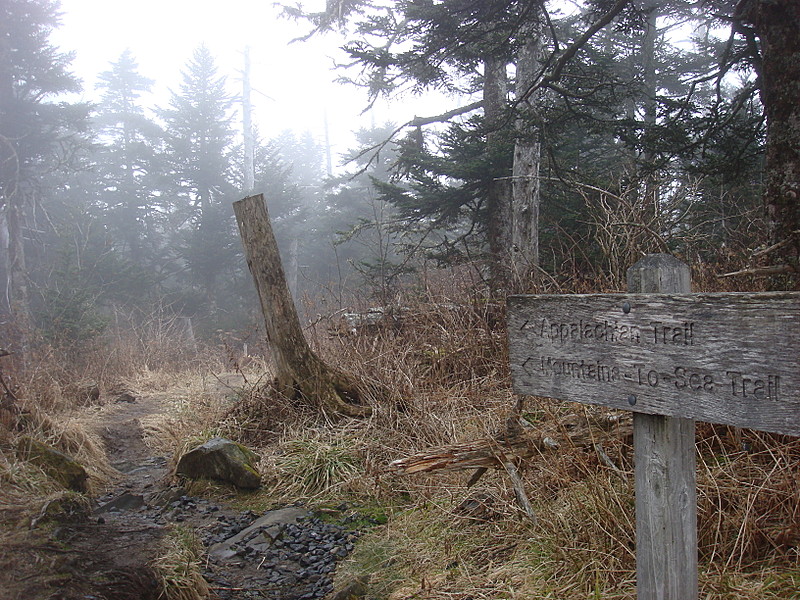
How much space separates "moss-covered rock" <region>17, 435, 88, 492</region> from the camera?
5.11 metres

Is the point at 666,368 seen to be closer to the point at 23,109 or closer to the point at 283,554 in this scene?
the point at 283,554

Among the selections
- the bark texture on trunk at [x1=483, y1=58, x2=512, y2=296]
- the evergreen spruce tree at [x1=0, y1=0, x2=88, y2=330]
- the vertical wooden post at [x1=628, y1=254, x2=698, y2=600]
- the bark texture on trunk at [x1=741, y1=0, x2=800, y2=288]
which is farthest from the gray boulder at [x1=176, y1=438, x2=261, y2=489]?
the evergreen spruce tree at [x1=0, y1=0, x2=88, y2=330]

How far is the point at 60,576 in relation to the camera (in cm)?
314

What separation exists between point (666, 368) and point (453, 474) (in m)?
2.88

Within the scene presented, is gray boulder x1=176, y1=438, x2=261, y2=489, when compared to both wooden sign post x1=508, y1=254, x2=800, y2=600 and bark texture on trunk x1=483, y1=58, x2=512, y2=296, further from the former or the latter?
bark texture on trunk x1=483, y1=58, x2=512, y2=296

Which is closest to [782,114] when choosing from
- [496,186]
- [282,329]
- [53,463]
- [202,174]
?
[282,329]

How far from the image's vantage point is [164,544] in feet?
12.8

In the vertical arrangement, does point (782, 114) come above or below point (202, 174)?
below

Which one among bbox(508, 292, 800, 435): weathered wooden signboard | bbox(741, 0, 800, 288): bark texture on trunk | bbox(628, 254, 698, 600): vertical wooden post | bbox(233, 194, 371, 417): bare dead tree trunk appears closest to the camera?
bbox(508, 292, 800, 435): weathered wooden signboard

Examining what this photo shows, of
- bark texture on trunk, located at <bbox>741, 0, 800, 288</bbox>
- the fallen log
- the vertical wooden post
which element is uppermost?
bark texture on trunk, located at <bbox>741, 0, 800, 288</bbox>

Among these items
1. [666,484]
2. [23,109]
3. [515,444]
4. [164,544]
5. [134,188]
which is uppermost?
[23,109]

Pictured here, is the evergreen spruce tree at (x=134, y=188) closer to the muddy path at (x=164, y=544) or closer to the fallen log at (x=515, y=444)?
the muddy path at (x=164, y=544)

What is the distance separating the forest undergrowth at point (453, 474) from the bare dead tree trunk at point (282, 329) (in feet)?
0.66

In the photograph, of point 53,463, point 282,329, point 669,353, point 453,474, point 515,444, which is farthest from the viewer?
Answer: point 282,329
